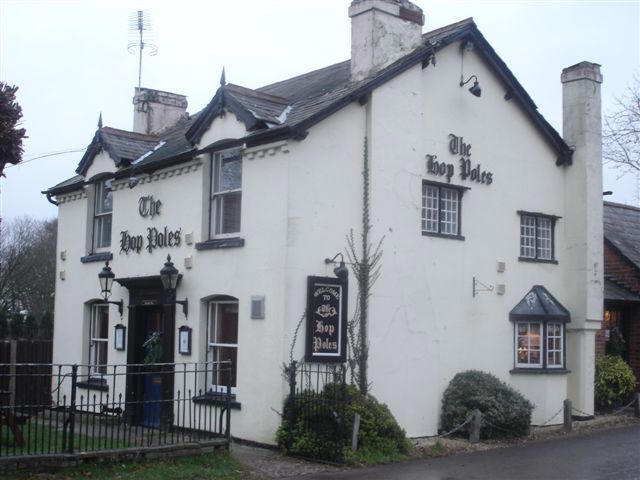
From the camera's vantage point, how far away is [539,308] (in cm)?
1720

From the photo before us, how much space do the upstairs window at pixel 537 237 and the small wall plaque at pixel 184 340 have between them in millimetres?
7074

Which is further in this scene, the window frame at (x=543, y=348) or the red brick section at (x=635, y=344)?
the red brick section at (x=635, y=344)

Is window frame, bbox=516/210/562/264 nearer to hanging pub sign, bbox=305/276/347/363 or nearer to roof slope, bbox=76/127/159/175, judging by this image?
hanging pub sign, bbox=305/276/347/363

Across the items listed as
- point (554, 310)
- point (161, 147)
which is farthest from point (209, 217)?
point (554, 310)

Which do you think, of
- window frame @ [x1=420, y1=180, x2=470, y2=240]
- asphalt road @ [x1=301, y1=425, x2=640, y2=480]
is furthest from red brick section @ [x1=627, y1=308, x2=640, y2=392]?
window frame @ [x1=420, y1=180, x2=470, y2=240]

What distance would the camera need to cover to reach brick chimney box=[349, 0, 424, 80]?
1520 cm

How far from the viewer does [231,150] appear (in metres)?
15.2

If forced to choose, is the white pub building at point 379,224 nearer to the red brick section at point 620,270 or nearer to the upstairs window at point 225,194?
the upstairs window at point 225,194

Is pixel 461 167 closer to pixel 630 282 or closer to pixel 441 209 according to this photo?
pixel 441 209

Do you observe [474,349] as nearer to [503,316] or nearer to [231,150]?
[503,316]

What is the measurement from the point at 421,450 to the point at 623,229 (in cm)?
1213

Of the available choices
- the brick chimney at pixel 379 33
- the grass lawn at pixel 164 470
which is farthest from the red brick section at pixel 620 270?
the grass lawn at pixel 164 470

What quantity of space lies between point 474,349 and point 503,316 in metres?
1.10

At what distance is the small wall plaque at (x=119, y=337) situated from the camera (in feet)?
57.7
